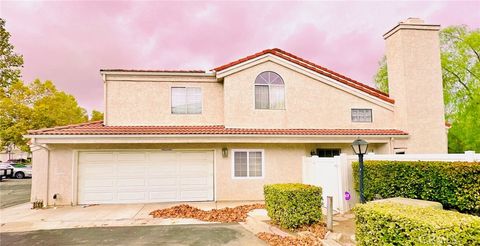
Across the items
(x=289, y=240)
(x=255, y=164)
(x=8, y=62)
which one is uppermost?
(x=8, y=62)

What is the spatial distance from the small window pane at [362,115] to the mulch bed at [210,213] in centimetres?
682

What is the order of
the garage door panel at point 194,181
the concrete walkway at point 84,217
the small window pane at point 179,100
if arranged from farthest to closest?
the small window pane at point 179,100 < the garage door panel at point 194,181 < the concrete walkway at point 84,217

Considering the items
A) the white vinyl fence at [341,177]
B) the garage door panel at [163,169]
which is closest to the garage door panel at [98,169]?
the garage door panel at [163,169]

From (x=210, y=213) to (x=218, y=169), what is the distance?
9.79 ft

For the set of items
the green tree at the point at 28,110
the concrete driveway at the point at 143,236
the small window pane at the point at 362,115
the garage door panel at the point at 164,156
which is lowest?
the concrete driveway at the point at 143,236

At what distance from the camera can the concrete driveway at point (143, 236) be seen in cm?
781

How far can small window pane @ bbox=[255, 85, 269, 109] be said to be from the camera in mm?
14391

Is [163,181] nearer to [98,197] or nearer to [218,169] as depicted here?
[218,169]

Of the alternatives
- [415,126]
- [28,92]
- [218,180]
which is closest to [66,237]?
[218,180]

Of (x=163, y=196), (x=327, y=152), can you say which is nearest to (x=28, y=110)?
(x=163, y=196)

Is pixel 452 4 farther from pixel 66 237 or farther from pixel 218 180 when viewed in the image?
pixel 66 237

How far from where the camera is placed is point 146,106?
14398 millimetres

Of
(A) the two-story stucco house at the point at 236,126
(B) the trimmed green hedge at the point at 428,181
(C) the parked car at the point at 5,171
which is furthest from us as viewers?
(C) the parked car at the point at 5,171

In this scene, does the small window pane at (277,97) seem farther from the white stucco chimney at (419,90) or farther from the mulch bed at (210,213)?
the white stucco chimney at (419,90)
